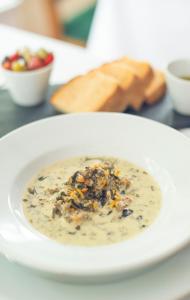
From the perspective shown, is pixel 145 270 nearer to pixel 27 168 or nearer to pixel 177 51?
pixel 27 168

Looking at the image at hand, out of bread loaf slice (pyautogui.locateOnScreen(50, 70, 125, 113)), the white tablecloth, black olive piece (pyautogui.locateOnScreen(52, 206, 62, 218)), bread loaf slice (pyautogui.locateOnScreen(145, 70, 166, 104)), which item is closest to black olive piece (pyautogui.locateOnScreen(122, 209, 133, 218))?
black olive piece (pyautogui.locateOnScreen(52, 206, 62, 218))

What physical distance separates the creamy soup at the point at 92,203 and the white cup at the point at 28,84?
0.51m

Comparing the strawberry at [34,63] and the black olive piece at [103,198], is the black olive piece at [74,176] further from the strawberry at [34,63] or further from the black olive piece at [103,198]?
the strawberry at [34,63]

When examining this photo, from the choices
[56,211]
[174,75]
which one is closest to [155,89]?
[174,75]

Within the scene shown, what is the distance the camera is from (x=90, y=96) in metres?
1.78

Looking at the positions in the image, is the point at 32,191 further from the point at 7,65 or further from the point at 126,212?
the point at 7,65

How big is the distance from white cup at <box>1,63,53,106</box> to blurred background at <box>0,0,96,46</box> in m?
2.01

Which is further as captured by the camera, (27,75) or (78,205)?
(27,75)

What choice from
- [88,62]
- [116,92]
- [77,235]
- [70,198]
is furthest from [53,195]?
[88,62]

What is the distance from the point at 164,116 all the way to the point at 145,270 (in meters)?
0.83

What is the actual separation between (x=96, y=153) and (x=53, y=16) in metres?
2.80

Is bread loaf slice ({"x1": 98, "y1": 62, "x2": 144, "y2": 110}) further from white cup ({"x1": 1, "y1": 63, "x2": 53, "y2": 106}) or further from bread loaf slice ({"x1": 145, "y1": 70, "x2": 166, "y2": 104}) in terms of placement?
white cup ({"x1": 1, "y1": 63, "x2": 53, "y2": 106})

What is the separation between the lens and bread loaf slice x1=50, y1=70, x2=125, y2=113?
5.74 ft

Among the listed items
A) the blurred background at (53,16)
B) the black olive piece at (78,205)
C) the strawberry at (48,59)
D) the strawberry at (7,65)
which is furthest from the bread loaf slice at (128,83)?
the blurred background at (53,16)
